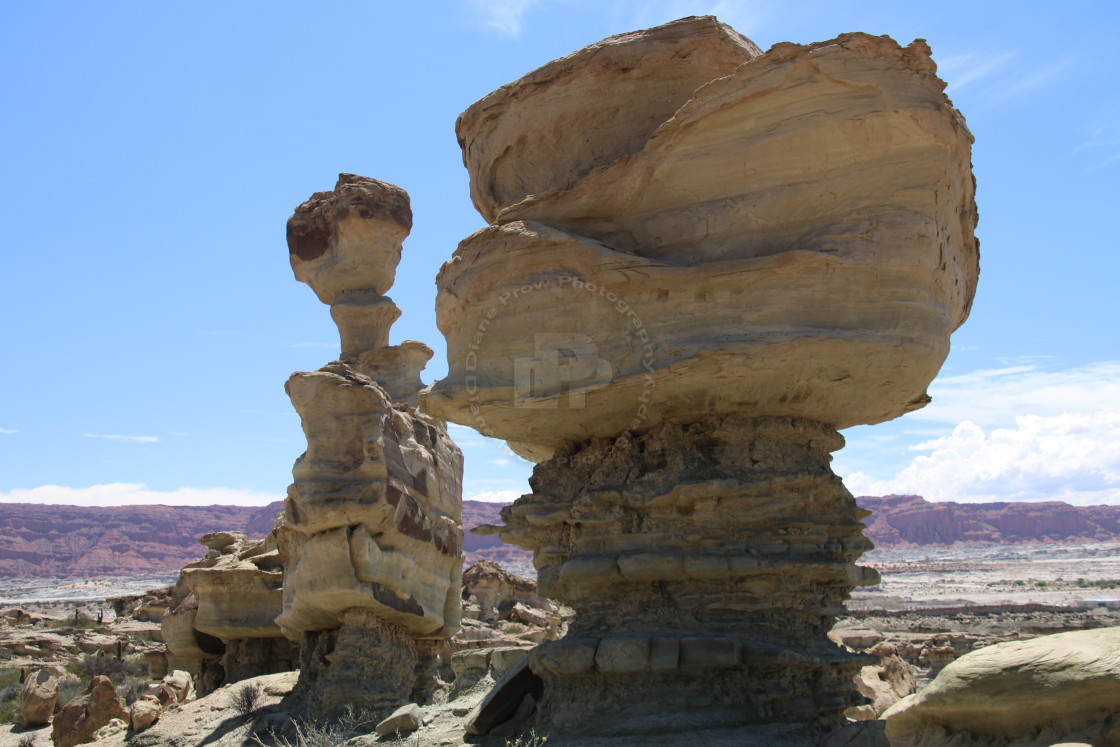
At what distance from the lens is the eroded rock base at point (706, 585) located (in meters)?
5.85

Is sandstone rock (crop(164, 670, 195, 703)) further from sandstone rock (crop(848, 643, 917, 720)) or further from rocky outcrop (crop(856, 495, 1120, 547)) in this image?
rocky outcrop (crop(856, 495, 1120, 547))

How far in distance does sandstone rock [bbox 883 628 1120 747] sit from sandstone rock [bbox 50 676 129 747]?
1048 cm

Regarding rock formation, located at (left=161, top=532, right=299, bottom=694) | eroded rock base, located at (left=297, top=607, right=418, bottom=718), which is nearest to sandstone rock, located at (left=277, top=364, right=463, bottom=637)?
eroded rock base, located at (left=297, top=607, right=418, bottom=718)

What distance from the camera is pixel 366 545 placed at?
Result: 30.6 ft

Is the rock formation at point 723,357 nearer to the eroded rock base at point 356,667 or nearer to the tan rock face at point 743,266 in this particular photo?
the tan rock face at point 743,266

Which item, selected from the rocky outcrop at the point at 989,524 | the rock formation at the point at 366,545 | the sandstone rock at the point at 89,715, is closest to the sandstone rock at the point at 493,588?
the sandstone rock at the point at 89,715

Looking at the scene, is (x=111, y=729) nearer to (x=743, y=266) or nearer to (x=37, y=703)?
(x=37, y=703)

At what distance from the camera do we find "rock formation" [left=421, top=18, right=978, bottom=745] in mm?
6000

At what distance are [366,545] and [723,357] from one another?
15.5 ft

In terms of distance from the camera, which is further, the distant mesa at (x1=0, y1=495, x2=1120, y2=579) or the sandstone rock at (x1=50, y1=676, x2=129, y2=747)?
the distant mesa at (x1=0, y1=495, x2=1120, y2=579)

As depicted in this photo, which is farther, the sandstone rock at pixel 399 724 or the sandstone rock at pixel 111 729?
the sandstone rock at pixel 111 729

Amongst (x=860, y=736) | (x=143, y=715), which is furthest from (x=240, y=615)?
(x=860, y=736)

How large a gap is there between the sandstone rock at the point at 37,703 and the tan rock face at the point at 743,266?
11544 mm

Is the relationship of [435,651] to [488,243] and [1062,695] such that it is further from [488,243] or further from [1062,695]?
[1062,695]
